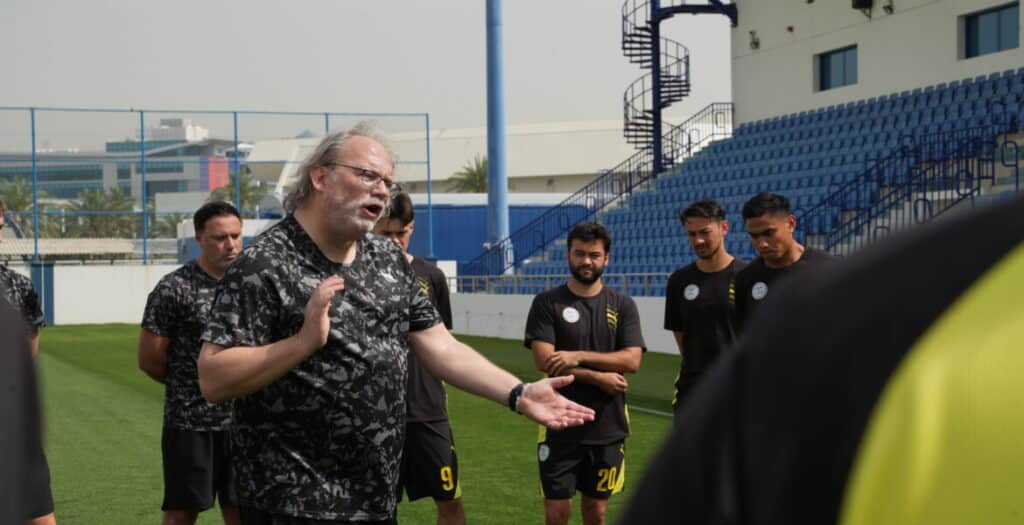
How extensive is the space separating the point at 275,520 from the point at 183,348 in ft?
8.06

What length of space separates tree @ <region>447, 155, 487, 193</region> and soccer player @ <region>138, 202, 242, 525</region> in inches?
2500

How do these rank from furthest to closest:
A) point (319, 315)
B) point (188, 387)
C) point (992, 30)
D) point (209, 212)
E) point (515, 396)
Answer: point (992, 30) < point (209, 212) < point (188, 387) < point (515, 396) < point (319, 315)

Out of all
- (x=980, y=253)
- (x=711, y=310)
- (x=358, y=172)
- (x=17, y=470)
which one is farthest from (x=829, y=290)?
(x=711, y=310)

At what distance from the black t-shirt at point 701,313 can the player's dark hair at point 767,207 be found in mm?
573

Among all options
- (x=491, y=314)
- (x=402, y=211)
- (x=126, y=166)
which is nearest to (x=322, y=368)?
(x=402, y=211)

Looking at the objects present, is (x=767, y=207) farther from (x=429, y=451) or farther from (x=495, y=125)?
(x=495, y=125)

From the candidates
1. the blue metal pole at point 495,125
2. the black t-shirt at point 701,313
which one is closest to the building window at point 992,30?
the blue metal pole at point 495,125

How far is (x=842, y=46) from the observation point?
90.9 feet

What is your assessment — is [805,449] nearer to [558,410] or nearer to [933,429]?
[933,429]

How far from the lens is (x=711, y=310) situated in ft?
22.4

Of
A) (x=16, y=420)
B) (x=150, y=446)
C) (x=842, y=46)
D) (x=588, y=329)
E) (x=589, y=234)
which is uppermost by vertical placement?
(x=842, y=46)

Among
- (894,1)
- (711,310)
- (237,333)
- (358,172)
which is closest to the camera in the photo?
(237,333)

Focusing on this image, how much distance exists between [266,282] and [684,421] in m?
3.03

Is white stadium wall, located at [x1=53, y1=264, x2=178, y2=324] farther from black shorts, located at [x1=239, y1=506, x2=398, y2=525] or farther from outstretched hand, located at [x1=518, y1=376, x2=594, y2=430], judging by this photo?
outstretched hand, located at [x1=518, y1=376, x2=594, y2=430]
